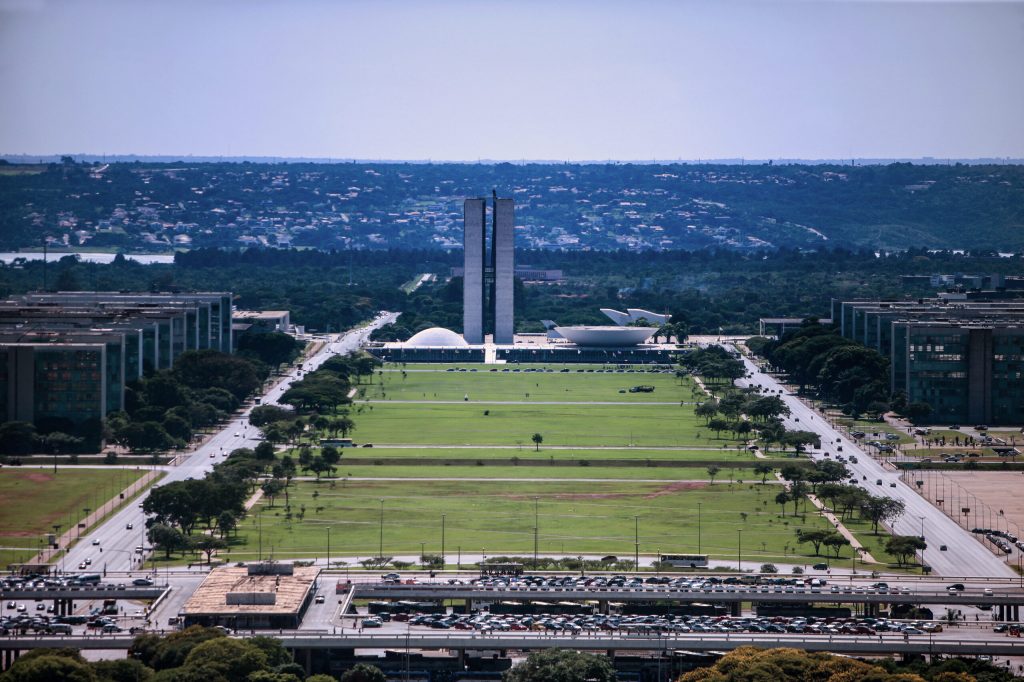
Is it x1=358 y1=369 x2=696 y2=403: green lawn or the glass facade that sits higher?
the glass facade

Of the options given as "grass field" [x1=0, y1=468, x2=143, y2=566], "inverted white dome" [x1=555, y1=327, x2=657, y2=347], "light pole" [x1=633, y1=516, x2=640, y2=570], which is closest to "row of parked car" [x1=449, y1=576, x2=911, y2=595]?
"light pole" [x1=633, y1=516, x2=640, y2=570]

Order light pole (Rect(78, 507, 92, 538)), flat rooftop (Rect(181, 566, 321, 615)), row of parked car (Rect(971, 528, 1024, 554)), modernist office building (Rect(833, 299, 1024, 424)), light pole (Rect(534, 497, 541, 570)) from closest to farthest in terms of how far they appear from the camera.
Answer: flat rooftop (Rect(181, 566, 321, 615)), light pole (Rect(534, 497, 541, 570)), row of parked car (Rect(971, 528, 1024, 554)), light pole (Rect(78, 507, 92, 538)), modernist office building (Rect(833, 299, 1024, 424))

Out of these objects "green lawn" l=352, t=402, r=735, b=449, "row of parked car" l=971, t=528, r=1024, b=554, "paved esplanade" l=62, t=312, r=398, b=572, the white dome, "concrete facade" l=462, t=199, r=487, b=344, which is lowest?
"paved esplanade" l=62, t=312, r=398, b=572

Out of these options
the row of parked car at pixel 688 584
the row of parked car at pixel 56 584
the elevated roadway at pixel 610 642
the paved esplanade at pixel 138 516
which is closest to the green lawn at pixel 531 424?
the paved esplanade at pixel 138 516

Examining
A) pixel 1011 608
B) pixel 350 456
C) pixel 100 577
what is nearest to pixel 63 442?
pixel 350 456

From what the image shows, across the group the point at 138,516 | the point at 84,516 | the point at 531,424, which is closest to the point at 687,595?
the point at 138,516

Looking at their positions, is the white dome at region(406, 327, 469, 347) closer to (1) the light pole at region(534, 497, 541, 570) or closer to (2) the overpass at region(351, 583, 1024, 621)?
(1) the light pole at region(534, 497, 541, 570)

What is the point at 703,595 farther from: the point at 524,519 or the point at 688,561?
the point at 524,519
